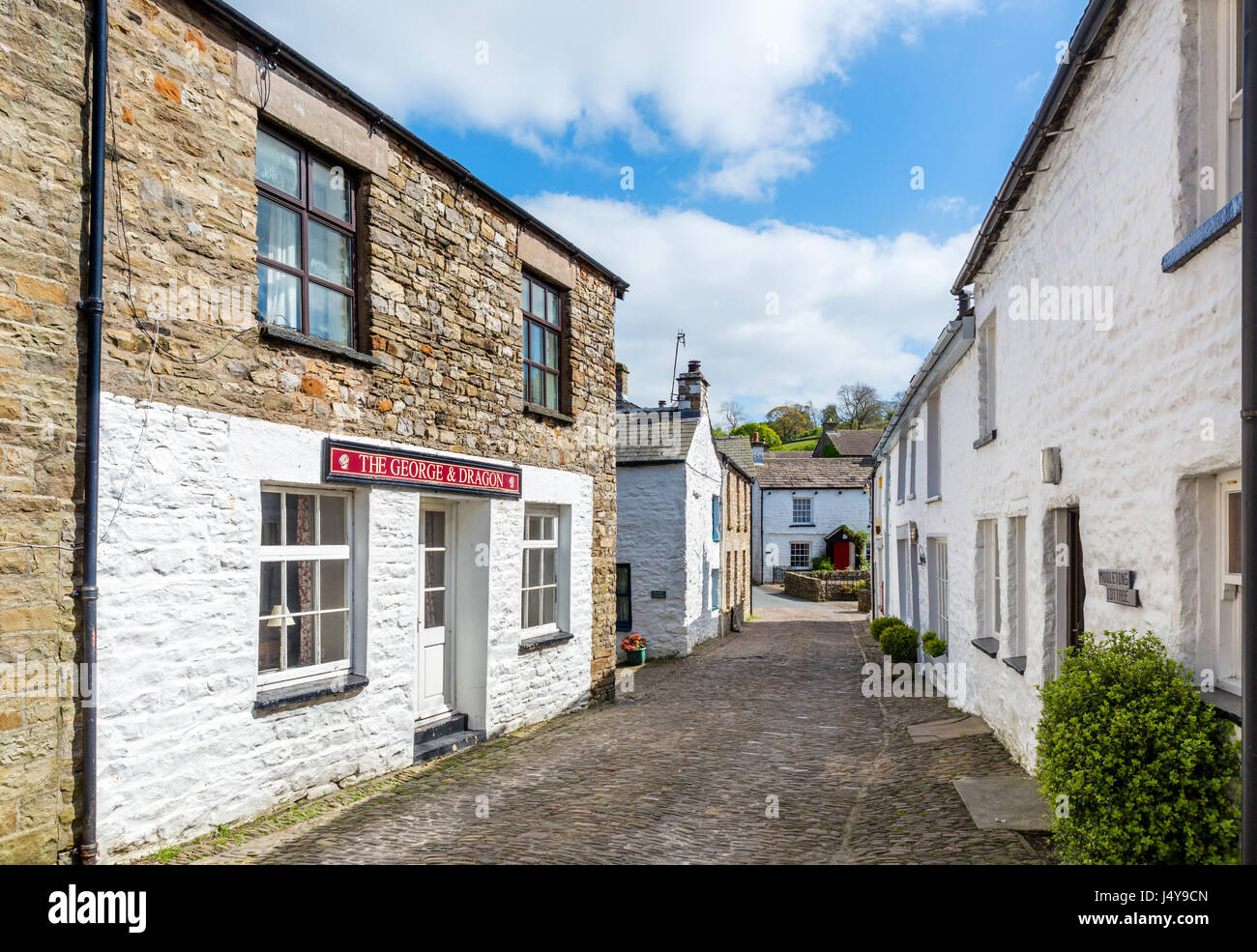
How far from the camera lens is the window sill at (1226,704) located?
4041mm

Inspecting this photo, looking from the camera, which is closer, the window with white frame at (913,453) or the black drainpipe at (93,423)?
the black drainpipe at (93,423)

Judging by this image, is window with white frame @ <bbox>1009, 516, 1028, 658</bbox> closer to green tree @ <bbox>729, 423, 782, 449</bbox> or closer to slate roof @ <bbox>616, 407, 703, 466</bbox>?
slate roof @ <bbox>616, 407, 703, 466</bbox>

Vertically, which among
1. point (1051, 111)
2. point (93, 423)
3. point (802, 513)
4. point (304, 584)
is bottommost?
point (304, 584)

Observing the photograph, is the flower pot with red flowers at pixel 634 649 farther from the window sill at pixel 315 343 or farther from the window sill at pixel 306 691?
the window sill at pixel 315 343

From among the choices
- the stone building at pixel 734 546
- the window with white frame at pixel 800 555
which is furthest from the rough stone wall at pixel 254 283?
the window with white frame at pixel 800 555

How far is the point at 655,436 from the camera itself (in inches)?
832

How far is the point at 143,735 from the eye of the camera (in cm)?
584

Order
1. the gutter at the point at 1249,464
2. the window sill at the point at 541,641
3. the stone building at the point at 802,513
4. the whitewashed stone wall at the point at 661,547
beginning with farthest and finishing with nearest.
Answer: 1. the stone building at the point at 802,513
2. the whitewashed stone wall at the point at 661,547
3. the window sill at the point at 541,641
4. the gutter at the point at 1249,464

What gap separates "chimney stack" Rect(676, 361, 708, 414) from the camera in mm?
23406

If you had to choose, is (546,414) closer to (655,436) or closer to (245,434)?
(245,434)

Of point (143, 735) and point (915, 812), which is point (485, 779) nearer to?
point (143, 735)

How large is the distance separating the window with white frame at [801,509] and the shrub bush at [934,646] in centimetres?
3215

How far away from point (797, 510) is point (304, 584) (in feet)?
133

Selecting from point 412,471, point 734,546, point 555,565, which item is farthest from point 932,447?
point 734,546
